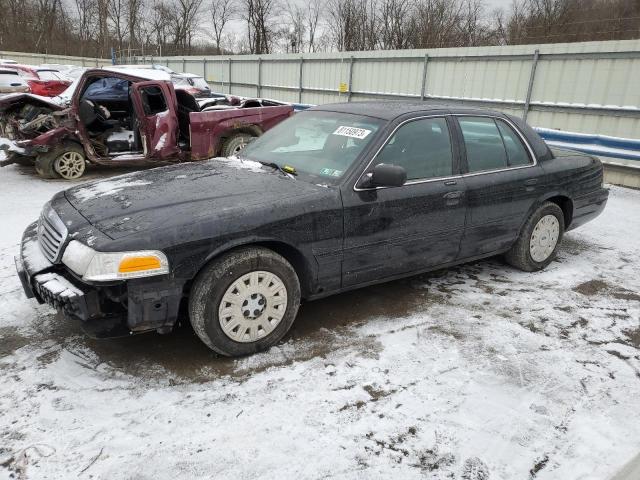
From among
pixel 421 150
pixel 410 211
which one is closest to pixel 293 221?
pixel 410 211

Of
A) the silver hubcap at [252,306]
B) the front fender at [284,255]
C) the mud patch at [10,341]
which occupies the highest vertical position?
the front fender at [284,255]

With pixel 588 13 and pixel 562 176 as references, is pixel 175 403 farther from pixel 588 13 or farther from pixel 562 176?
pixel 588 13

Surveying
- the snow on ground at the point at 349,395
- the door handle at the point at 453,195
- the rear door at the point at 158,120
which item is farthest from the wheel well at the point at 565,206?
the rear door at the point at 158,120

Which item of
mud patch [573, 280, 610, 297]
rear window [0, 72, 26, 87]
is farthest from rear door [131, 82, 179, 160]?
rear window [0, 72, 26, 87]

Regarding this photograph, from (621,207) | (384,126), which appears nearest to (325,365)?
(384,126)

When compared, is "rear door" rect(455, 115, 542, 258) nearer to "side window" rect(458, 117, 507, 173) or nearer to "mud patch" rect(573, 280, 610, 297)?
"side window" rect(458, 117, 507, 173)

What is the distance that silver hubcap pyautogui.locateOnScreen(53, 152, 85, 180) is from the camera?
830 centimetres

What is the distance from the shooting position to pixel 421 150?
3.93 meters

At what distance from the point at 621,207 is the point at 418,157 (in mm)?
5454

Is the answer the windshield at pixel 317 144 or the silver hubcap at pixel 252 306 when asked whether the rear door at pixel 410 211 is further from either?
the silver hubcap at pixel 252 306

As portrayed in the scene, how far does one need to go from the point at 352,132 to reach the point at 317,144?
0.32m

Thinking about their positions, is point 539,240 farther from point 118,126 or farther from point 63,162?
point 118,126

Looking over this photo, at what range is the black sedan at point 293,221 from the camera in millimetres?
2859

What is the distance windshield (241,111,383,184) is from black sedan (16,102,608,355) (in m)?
0.02
